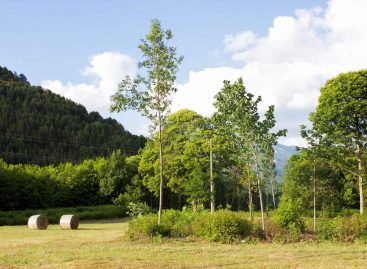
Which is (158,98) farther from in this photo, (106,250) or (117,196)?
(117,196)

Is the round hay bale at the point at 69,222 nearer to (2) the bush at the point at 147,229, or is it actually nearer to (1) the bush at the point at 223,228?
(2) the bush at the point at 147,229

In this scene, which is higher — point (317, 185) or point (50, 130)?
point (50, 130)

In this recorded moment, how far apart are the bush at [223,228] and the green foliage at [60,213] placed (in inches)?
1011

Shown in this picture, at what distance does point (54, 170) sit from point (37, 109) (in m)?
51.6

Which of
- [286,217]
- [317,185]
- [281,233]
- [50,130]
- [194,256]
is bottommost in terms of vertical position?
[194,256]

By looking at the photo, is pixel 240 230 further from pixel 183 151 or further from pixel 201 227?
pixel 183 151

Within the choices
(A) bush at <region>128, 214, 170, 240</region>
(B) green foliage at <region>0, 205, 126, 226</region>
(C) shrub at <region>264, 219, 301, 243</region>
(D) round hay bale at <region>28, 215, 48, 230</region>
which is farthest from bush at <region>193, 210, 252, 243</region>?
(B) green foliage at <region>0, 205, 126, 226</region>

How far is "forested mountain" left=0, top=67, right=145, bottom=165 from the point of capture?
91719mm

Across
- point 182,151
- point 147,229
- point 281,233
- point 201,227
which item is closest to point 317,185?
point 281,233

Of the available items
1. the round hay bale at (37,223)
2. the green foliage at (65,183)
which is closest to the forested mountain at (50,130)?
the green foliage at (65,183)

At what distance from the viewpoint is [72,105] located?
118 metres

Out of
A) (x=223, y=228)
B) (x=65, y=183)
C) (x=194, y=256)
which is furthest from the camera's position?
(x=65, y=183)

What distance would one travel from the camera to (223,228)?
2041 centimetres

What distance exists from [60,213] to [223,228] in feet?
96.0
